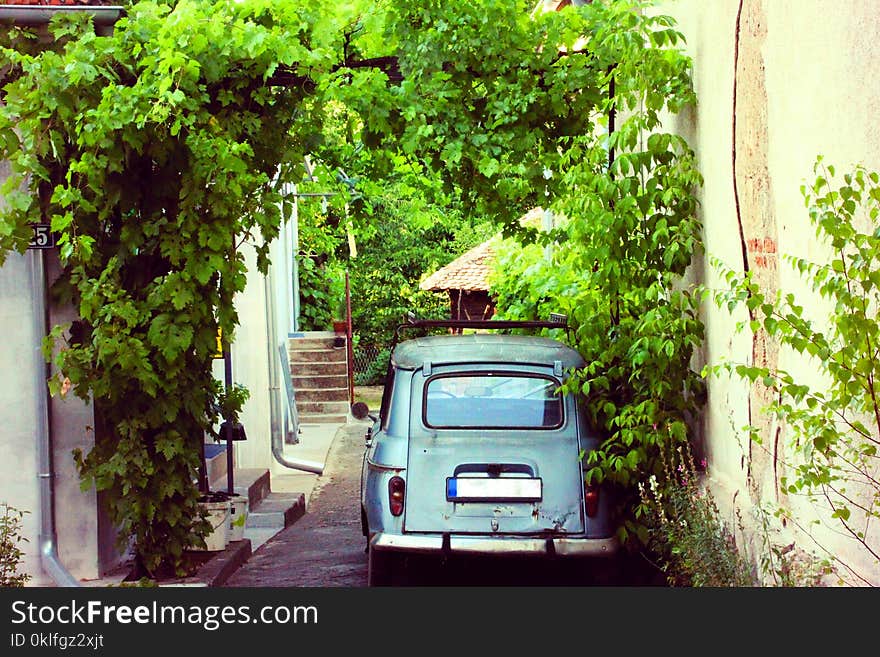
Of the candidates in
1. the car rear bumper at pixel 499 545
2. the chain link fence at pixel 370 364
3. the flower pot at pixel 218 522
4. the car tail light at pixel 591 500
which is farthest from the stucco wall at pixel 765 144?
the chain link fence at pixel 370 364

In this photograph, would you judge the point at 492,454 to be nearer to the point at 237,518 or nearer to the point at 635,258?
the point at 635,258

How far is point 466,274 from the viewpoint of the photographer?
91.8 feet

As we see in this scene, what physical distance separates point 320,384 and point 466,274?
7.17m

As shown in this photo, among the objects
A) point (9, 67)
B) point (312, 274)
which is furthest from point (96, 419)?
point (312, 274)

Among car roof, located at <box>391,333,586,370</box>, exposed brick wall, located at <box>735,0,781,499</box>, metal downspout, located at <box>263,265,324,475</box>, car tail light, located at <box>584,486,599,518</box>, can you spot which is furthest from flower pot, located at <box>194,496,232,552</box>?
metal downspout, located at <box>263,265,324,475</box>

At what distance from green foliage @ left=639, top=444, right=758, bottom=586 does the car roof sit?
1073 mm

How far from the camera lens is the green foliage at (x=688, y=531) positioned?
6.28 meters

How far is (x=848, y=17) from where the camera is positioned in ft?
16.0

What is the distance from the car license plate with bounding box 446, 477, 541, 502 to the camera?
24.9ft

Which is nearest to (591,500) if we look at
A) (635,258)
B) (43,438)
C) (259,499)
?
(635,258)

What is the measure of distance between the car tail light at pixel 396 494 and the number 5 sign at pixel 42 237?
266 cm

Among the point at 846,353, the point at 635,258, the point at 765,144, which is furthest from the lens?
the point at 635,258

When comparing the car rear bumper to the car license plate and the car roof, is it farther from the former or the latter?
the car roof
